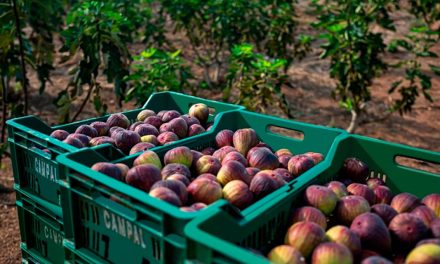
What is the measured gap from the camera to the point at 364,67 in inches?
187

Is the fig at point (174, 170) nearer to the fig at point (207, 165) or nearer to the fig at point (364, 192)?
the fig at point (207, 165)

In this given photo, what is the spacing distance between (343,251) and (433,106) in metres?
5.72

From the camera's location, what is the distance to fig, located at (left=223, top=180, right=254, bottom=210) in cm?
166

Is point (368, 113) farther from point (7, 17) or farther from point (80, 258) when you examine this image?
point (80, 258)

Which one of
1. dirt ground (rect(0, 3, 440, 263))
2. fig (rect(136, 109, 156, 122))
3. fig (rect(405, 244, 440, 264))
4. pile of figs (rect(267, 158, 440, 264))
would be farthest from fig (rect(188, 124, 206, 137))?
dirt ground (rect(0, 3, 440, 263))

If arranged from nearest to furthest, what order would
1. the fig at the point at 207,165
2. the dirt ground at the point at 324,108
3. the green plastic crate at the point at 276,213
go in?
1. the green plastic crate at the point at 276,213
2. the fig at the point at 207,165
3. the dirt ground at the point at 324,108

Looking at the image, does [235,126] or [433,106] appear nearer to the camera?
[235,126]

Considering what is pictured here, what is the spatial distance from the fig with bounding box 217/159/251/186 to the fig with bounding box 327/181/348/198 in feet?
1.10

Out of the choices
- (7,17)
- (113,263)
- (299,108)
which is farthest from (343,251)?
(299,108)

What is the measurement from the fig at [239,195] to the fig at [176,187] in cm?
17

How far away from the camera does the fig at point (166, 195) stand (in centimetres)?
148

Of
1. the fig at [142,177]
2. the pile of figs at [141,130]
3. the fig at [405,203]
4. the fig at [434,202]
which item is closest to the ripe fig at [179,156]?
the pile of figs at [141,130]

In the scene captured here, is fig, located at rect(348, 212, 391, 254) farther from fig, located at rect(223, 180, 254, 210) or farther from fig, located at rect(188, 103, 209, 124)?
fig, located at rect(188, 103, 209, 124)

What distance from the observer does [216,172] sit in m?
1.91
